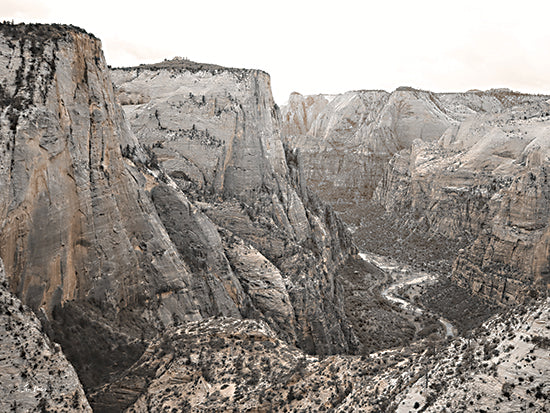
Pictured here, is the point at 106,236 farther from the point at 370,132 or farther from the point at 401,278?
the point at 370,132

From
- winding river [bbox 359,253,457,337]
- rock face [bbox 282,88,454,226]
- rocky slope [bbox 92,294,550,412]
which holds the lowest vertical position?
winding river [bbox 359,253,457,337]

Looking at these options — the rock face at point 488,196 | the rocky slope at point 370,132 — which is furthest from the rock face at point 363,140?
the rock face at point 488,196

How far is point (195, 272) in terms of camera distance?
25625mm

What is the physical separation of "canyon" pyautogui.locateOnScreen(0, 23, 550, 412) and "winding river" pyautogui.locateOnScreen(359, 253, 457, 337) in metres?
1.29

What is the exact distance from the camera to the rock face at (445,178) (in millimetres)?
46844

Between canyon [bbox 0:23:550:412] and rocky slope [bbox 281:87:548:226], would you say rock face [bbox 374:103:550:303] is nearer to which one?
canyon [bbox 0:23:550:412]

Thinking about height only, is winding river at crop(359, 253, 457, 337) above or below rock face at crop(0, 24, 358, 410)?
below

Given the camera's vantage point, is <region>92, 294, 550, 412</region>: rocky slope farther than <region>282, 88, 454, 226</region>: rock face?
No

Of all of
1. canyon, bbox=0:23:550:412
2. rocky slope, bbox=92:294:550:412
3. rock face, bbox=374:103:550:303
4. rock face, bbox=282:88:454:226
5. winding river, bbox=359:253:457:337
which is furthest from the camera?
rock face, bbox=282:88:454:226

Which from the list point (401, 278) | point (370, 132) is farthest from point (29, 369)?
point (370, 132)

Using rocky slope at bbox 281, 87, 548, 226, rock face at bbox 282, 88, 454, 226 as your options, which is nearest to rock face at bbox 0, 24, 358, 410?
rocky slope at bbox 281, 87, 548, 226

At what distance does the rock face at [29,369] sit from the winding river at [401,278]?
1508 inches

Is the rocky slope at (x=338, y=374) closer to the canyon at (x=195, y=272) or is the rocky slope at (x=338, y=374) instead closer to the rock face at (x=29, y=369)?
the canyon at (x=195, y=272)

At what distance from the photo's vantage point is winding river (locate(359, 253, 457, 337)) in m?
48.6
